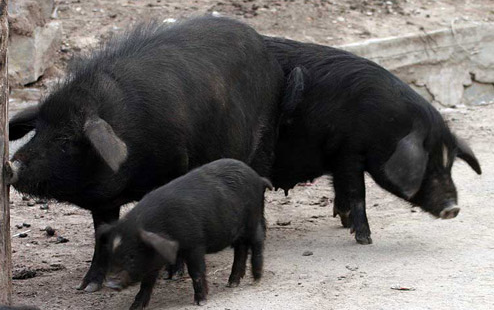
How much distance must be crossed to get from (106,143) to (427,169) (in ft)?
7.96

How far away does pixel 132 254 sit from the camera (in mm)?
5102

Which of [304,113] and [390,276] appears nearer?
[390,276]

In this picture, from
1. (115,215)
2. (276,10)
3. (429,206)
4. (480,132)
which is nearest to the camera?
(115,215)

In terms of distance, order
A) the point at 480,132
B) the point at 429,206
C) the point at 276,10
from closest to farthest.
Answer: the point at 429,206, the point at 480,132, the point at 276,10

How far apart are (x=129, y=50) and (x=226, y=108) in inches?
27.8

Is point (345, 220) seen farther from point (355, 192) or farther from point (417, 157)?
point (417, 157)

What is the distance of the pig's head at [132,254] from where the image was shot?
5.07m

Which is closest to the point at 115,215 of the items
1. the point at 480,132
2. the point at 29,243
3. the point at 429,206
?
the point at 29,243

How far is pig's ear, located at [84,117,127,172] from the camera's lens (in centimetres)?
517

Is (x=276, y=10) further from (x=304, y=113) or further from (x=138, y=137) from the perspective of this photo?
(x=138, y=137)

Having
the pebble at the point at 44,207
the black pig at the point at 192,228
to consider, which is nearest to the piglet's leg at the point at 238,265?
the black pig at the point at 192,228

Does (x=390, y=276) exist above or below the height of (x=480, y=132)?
above

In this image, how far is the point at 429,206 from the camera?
6.71 m

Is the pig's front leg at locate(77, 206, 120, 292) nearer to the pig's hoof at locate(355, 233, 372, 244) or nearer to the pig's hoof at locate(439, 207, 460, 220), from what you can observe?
the pig's hoof at locate(355, 233, 372, 244)
